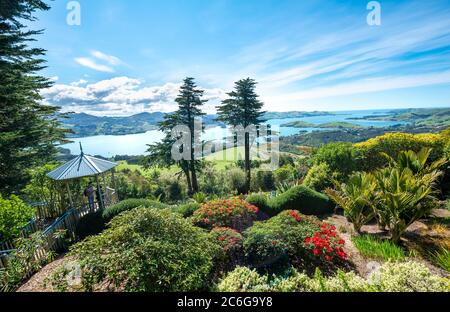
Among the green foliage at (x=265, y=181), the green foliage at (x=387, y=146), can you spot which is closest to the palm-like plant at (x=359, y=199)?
the green foliage at (x=387, y=146)

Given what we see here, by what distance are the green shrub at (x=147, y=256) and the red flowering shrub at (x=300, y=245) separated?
117 centimetres

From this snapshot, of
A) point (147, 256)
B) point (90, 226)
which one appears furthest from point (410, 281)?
point (90, 226)

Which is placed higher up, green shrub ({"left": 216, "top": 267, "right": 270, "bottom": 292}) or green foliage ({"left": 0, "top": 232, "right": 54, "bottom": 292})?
green shrub ({"left": 216, "top": 267, "right": 270, "bottom": 292})

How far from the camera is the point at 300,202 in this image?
332 inches

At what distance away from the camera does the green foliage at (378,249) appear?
4563 millimetres

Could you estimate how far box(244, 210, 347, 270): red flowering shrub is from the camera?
15.1 ft

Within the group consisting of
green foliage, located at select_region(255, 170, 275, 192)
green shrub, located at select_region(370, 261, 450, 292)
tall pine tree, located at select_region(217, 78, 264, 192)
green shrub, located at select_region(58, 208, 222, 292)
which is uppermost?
tall pine tree, located at select_region(217, 78, 264, 192)

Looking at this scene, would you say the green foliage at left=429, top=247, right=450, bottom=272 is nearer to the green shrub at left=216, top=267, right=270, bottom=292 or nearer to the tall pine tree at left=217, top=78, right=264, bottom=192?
the green shrub at left=216, top=267, right=270, bottom=292

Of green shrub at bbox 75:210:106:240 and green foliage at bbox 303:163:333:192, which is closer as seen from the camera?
green shrub at bbox 75:210:106:240

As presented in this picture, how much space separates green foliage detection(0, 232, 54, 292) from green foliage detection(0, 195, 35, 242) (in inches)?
12.0

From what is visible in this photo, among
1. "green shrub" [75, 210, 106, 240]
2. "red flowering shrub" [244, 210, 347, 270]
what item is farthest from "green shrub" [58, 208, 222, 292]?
"green shrub" [75, 210, 106, 240]

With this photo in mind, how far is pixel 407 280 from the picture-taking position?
3.19 m
